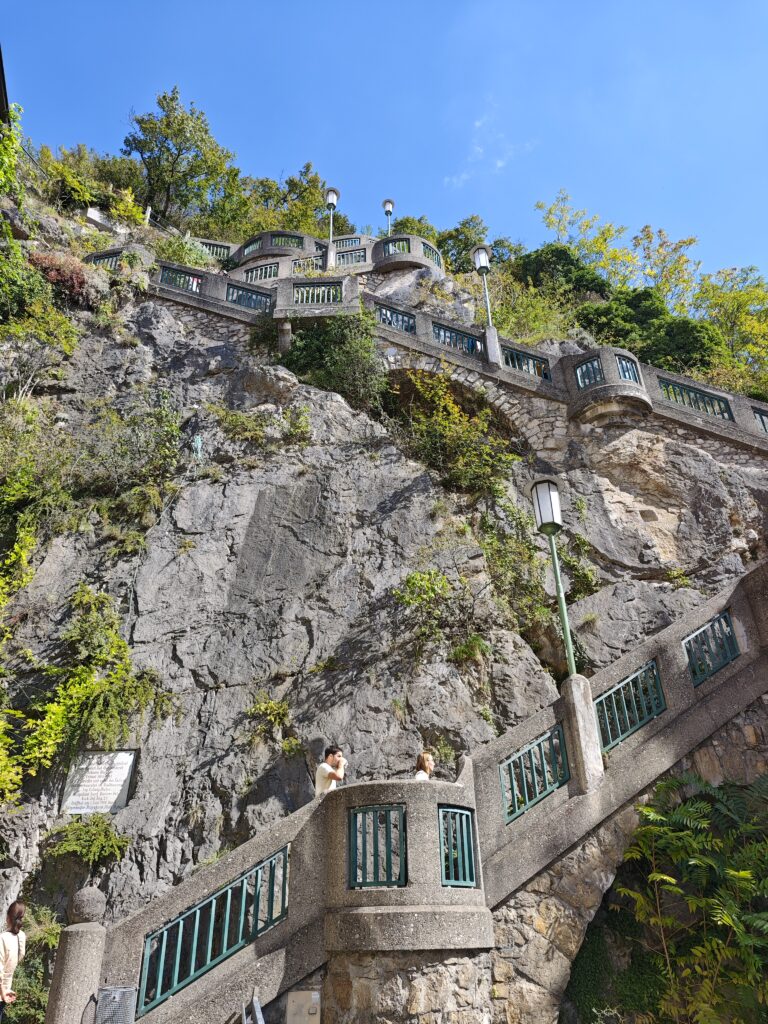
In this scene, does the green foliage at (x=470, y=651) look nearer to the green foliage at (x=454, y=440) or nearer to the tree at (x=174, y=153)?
the green foliage at (x=454, y=440)

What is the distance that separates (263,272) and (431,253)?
22.4 ft

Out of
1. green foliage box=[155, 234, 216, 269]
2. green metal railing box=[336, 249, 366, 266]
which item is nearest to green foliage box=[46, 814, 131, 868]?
green foliage box=[155, 234, 216, 269]

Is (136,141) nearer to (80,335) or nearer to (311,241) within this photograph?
(311,241)

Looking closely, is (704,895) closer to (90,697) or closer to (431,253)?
(90,697)

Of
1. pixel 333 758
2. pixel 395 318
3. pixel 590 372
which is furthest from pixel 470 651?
pixel 395 318

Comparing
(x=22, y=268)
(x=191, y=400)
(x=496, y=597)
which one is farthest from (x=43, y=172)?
(x=496, y=597)

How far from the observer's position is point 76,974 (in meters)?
4.80

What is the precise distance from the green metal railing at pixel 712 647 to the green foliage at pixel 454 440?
5324 millimetres

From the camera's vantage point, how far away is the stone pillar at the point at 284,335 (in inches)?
596

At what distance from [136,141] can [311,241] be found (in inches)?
464

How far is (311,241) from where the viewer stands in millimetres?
28984

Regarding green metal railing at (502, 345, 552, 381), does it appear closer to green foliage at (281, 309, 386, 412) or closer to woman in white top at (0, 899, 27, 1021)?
green foliage at (281, 309, 386, 412)

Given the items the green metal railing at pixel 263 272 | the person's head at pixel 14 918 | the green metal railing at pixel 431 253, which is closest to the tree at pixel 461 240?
the green metal railing at pixel 431 253

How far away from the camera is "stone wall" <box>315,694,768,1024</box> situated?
480 centimetres
